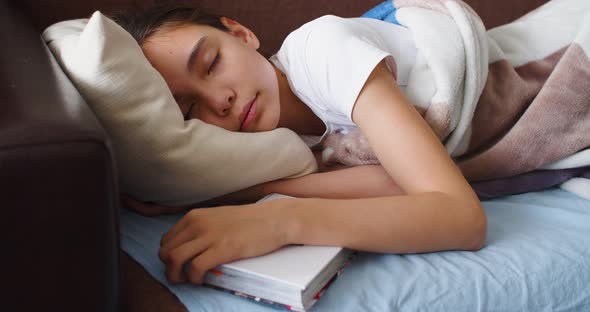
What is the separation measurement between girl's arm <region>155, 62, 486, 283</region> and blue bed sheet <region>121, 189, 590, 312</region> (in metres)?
0.03

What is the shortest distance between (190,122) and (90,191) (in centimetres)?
39

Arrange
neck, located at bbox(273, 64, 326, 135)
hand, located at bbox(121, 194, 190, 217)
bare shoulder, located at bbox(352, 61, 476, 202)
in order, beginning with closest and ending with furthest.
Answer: bare shoulder, located at bbox(352, 61, 476, 202)
hand, located at bbox(121, 194, 190, 217)
neck, located at bbox(273, 64, 326, 135)

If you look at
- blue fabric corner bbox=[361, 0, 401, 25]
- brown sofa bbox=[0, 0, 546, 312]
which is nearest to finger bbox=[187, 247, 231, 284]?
brown sofa bbox=[0, 0, 546, 312]

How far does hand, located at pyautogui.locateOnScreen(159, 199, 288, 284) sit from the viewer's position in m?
0.71

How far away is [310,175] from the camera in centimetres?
99

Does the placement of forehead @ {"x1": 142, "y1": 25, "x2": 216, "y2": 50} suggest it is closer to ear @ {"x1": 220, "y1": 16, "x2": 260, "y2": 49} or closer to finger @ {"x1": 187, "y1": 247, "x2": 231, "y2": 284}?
ear @ {"x1": 220, "y1": 16, "x2": 260, "y2": 49}

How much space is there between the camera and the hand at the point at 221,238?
71 centimetres

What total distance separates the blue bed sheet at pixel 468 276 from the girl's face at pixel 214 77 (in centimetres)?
20

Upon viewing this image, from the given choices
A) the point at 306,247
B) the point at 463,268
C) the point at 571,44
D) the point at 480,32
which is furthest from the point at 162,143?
the point at 571,44

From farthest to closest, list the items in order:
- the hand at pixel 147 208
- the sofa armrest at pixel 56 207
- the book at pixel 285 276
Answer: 1. the hand at pixel 147 208
2. the book at pixel 285 276
3. the sofa armrest at pixel 56 207

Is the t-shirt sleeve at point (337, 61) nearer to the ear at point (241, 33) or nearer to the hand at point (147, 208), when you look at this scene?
the ear at point (241, 33)

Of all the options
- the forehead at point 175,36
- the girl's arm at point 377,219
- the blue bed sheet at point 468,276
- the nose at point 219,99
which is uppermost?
the forehead at point 175,36

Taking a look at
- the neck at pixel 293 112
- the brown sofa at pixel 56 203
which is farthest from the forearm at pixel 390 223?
the neck at pixel 293 112

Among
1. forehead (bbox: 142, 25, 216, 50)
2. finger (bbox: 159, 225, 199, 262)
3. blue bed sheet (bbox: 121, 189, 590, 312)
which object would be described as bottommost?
blue bed sheet (bbox: 121, 189, 590, 312)
